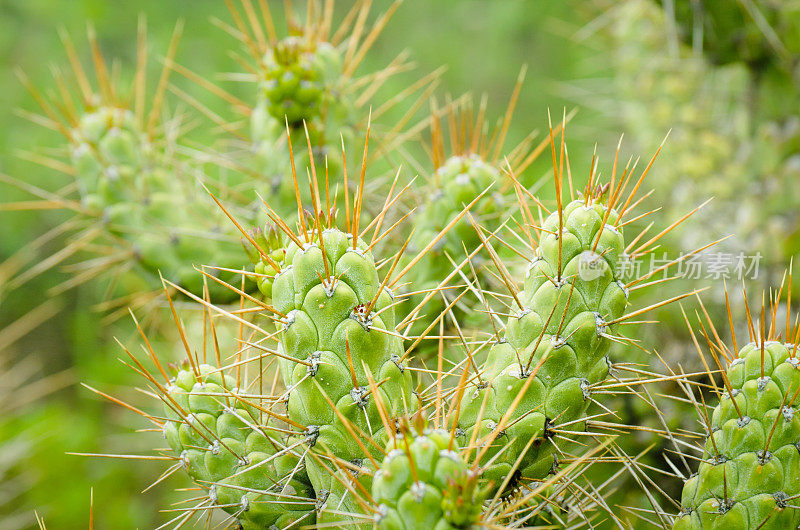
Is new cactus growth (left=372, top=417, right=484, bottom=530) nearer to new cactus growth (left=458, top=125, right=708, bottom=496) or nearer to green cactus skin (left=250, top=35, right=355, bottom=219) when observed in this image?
new cactus growth (left=458, top=125, right=708, bottom=496)

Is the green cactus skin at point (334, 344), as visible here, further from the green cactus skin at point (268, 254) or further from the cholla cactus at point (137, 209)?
the cholla cactus at point (137, 209)

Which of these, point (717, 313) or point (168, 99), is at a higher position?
point (168, 99)

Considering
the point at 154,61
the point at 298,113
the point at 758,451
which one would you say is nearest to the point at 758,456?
the point at 758,451

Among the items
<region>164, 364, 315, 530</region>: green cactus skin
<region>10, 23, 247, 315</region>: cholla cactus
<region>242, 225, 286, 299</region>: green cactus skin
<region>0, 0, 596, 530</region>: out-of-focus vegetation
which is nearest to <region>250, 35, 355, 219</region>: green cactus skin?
<region>10, 23, 247, 315</region>: cholla cactus

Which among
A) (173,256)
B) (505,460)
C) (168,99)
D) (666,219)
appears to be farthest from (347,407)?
(168,99)

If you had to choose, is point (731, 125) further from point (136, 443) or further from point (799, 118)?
point (136, 443)

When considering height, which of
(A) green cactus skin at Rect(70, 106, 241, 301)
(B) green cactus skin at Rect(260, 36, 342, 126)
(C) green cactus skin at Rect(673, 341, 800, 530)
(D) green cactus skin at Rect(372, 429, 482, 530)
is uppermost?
(B) green cactus skin at Rect(260, 36, 342, 126)

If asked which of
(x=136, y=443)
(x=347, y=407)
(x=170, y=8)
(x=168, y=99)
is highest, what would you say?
(x=170, y=8)
